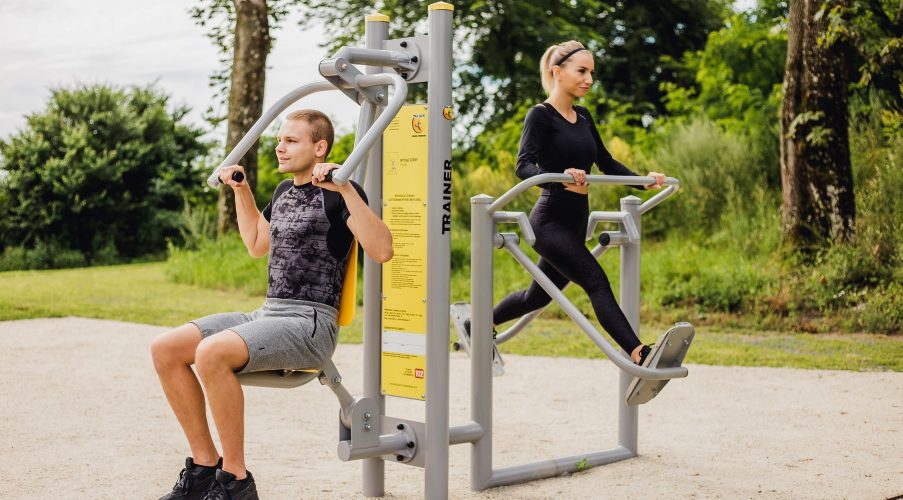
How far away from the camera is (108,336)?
831 cm

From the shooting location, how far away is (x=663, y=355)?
3.93 metres

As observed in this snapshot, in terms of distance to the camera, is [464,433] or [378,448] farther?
[464,433]

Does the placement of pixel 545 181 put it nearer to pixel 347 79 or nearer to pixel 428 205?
pixel 428 205

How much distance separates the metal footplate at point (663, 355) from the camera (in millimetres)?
3885

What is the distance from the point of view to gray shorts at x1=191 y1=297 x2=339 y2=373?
3.21 meters

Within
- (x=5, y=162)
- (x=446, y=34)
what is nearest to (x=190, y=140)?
(x=5, y=162)

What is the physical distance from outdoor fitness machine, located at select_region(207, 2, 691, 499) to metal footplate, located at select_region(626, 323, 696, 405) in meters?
0.04

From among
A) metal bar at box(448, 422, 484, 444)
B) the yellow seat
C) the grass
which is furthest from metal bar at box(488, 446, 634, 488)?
the grass

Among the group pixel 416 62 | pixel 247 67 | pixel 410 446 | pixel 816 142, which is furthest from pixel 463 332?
pixel 247 67

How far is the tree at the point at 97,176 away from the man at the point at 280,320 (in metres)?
13.9

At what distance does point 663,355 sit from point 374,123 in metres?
1.44

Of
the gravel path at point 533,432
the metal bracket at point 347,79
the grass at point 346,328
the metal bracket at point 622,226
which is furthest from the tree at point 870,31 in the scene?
the metal bracket at point 347,79

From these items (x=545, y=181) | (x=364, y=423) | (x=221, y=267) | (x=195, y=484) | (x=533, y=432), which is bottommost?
(x=533, y=432)

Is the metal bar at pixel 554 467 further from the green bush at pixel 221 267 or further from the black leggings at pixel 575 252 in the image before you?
the green bush at pixel 221 267
